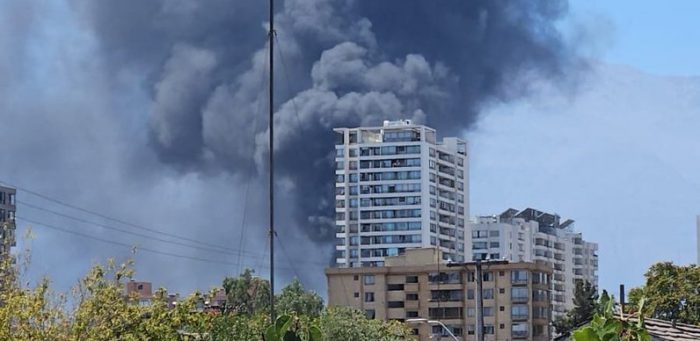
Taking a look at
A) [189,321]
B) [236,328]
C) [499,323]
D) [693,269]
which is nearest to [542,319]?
[499,323]

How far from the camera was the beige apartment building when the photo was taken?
483 ft

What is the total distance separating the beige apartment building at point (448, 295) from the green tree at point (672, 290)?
6286 centimetres

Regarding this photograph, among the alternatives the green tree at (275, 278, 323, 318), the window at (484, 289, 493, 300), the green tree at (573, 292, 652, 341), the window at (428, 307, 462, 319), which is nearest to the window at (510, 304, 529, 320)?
the window at (484, 289, 493, 300)

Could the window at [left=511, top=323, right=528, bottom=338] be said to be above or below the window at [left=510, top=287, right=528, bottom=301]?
below

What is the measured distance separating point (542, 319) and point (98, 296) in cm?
11863

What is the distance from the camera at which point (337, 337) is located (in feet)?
259

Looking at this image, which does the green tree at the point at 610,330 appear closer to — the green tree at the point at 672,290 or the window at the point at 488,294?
the green tree at the point at 672,290

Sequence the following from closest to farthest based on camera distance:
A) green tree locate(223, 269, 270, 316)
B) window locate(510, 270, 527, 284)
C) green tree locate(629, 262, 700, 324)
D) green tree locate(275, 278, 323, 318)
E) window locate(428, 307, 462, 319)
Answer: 1. green tree locate(629, 262, 700, 324)
2. green tree locate(275, 278, 323, 318)
3. green tree locate(223, 269, 270, 316)
4. window locate(510, 270, 527, 284)
5. window locate(428, 307, 462, 319)

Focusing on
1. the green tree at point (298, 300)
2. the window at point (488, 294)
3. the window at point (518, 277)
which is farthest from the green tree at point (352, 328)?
the window at point (488, 294)

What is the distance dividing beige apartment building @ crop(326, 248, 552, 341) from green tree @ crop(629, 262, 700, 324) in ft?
206

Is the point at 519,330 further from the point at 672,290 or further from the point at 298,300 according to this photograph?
the point at 672,290

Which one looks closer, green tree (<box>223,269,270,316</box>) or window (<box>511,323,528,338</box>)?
green tree (<box>223,269,270,316</box>)

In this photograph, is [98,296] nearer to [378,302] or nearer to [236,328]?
[236,328]

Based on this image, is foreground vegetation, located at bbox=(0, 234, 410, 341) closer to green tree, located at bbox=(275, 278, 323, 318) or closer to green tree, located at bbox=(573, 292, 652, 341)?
green tree, located at bbox=(573, 292, 652, 341)
